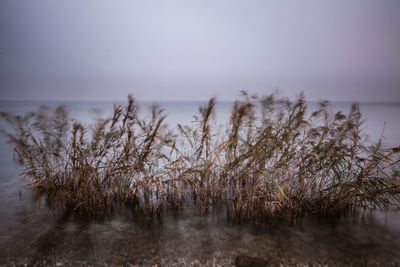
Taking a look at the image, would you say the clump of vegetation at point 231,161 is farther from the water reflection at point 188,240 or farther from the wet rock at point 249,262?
the wet rock at point 249,262

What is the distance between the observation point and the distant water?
16.3ft

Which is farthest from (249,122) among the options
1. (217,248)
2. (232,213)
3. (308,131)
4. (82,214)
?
(82,214)

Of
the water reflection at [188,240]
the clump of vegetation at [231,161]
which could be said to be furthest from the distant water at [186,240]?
the clump of vegetation at [231,161]

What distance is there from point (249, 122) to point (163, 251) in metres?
3.73

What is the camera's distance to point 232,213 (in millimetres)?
6598

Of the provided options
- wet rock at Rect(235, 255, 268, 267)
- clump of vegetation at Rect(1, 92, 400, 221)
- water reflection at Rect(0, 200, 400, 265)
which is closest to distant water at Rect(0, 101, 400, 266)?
water reflection at Rect(0, 200, 400, 265)

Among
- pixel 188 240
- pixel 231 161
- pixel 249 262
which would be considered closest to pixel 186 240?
pixel 188 240

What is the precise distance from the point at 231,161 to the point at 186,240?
2201mm

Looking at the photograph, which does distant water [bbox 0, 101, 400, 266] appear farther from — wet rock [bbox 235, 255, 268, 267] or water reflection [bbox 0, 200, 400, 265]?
wet rock [bbox 235, 255, 268, 267]

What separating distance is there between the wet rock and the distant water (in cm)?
18

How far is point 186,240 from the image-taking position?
220 inches

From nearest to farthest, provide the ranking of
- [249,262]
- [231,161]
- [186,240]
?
[249,262] < [186,240] < [231,161]

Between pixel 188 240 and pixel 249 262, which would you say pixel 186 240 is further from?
pixel 249 262

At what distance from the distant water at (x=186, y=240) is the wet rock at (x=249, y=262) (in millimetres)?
181
